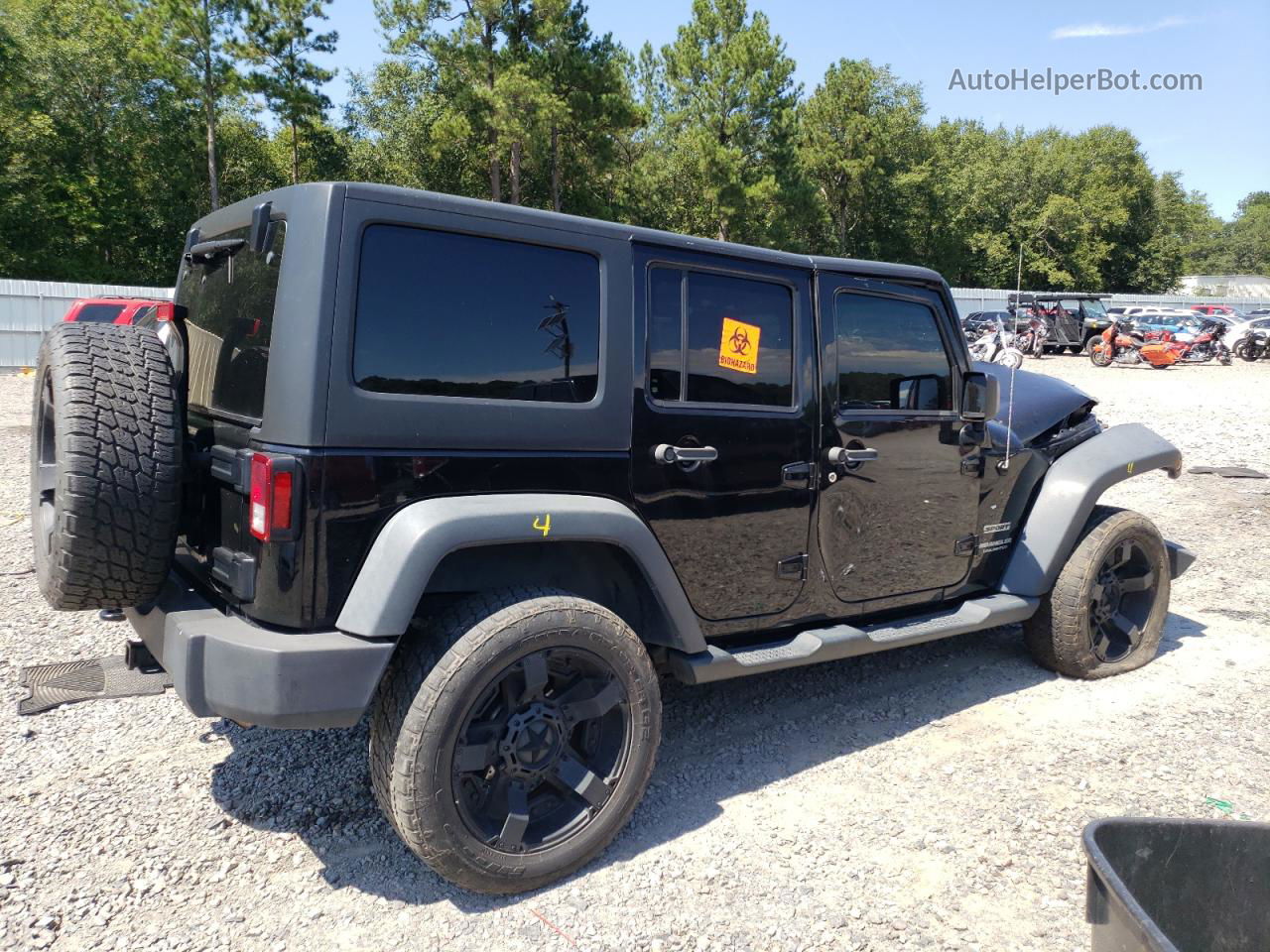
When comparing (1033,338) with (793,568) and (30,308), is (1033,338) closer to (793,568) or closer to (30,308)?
(793,568)

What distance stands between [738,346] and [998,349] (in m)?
10.6

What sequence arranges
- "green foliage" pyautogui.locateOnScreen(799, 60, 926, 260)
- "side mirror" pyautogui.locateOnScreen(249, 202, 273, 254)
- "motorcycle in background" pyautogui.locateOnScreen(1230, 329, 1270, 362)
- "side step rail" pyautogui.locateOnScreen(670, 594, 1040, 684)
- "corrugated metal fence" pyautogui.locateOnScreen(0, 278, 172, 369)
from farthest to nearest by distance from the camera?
1. "green foliage" pyautogui.locateOnScreen(799, 60, 926, 260)
2. "motorcycle in background" pyautogui.locateOnScreen(1230, 329, 1270, 362)
3. "corrugated metal fence" pyautogui.locateOnScreen(0, 278, 172, 369)
4. "side step rail" pyautogui.locateOnScreen(670, 594, 1040, 684)
5. "side mirror" pyautogui.locateOnScreen(249, 202, 273, 254)

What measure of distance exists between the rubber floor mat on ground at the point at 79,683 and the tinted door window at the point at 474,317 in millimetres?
2165

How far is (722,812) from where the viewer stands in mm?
3287

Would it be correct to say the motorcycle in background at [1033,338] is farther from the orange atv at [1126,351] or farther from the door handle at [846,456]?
the orange atv at [1126,351]

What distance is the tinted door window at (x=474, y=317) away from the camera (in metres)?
2.59

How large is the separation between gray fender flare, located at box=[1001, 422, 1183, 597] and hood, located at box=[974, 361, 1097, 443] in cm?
22

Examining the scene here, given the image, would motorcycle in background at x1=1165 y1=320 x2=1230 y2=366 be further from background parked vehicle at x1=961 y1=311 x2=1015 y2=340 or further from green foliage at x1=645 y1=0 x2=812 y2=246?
green foliage at x1=645 y1=0 x2=812 y2=246

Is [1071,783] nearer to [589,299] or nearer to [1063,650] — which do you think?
[1063,650]

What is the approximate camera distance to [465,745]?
8.70 feet

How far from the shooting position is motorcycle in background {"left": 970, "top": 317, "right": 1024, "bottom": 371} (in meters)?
4.36

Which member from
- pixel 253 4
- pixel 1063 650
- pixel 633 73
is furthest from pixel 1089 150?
pixel 1063 650

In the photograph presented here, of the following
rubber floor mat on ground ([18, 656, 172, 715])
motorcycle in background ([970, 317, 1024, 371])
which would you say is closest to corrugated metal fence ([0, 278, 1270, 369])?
motorcycle in background ([970, 317, 1024, 371])

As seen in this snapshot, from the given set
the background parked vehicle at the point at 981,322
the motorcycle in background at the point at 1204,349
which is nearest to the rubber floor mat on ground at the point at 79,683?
the background parked vehicle at the point at 981,322
